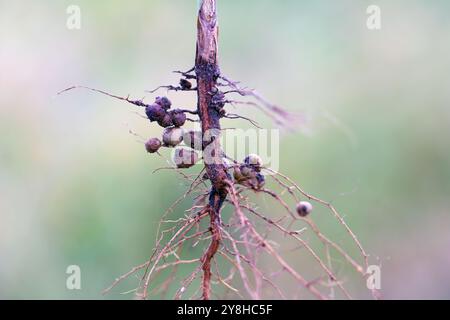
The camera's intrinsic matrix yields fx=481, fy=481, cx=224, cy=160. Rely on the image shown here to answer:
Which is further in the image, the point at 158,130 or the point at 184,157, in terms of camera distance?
the point at 158,130

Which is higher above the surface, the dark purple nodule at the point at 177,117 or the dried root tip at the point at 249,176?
the dark purple nodule at the point at 177,117

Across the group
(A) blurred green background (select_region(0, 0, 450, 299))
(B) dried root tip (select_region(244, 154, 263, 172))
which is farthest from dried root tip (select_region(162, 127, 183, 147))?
(A) blurred green background (select_region(0, 0, 450, 299))

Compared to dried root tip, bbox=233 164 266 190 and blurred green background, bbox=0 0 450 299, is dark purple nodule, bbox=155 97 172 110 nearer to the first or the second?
dried root tip, bbox=233 164 266 190

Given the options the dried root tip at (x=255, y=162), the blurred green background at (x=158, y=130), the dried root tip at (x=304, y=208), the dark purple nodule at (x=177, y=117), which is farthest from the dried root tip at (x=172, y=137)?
the blurred green background at (x=158, y=130)

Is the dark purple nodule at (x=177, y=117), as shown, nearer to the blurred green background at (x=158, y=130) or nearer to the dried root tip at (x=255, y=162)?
the dried root tip at (x=255, y=162)

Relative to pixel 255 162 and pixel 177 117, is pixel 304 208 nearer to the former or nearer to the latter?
pixel 255 162

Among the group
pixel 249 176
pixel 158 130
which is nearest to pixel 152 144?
pixel 249 176
